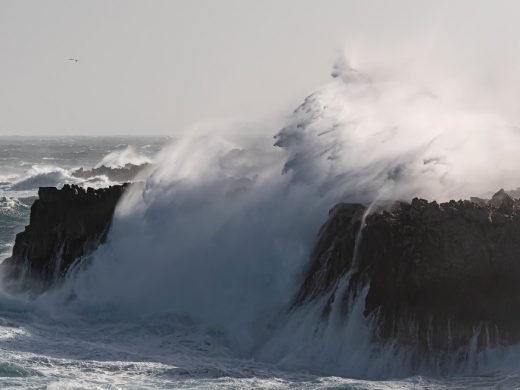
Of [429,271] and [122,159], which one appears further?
[122,159]

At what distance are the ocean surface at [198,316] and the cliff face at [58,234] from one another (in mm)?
899

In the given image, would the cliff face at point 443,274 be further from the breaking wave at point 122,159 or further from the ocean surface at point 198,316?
the breaking wave at point 122,159

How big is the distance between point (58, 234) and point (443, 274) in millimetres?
14632

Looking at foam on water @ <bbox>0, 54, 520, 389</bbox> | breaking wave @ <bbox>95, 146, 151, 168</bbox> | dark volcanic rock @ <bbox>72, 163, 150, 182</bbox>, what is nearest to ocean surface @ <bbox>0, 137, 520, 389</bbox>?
foam on water @ <bbox>0, 54, 520, 389</bbox>

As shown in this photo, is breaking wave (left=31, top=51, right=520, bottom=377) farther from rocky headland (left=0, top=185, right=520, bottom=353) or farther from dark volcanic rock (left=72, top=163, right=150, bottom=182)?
dark volcanic rock (left=72, top=163, right=150, bottom=182)

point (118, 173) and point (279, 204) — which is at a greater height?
point (118, 173)

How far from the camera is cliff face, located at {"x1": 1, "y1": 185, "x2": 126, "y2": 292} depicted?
2894 cm

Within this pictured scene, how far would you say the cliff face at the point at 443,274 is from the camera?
1920cm

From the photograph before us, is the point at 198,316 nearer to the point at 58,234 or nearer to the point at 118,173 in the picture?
the point at 58,234

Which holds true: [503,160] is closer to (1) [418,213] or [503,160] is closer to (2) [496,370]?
(1) [418,213]

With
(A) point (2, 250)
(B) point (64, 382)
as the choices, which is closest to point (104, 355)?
(B) point (64, 382)

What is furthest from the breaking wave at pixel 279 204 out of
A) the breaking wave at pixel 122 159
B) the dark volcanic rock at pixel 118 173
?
the breaking wave at pixel 122 159

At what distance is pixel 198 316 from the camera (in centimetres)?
2423

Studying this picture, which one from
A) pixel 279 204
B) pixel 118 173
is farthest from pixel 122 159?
pixel 279 204
